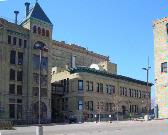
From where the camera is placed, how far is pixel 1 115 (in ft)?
228

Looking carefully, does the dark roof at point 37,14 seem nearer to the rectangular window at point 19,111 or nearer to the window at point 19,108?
the window at point 19,108

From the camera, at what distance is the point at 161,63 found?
170 feet

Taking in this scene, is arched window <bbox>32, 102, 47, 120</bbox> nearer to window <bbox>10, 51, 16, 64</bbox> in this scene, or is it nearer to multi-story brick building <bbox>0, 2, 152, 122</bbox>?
multi-story brick building <bbox>0, 2, 152, 122</bbox>

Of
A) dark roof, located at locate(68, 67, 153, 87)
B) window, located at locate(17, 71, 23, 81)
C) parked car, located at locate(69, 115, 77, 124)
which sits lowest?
parked car, located at locate(69, 115, 77, 124)

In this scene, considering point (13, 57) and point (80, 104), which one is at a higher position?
point (13, 57)

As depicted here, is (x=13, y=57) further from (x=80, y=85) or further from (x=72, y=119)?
(x=72, y=119)

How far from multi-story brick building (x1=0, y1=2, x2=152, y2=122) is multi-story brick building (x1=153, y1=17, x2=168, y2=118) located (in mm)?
25919

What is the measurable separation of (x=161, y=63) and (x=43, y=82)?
33.2 m

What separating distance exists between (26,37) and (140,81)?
40.7 metres

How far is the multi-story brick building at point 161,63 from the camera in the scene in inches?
1995

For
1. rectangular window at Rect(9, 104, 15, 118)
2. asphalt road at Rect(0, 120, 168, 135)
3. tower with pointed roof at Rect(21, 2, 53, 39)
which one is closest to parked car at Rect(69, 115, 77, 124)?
rectangular window at Rect(9, 104, 15, 118)

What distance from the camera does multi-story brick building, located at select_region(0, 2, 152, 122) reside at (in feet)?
237

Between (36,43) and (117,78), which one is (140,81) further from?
(36,43)

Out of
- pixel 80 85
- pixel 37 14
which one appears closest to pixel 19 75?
pixel 37 14
